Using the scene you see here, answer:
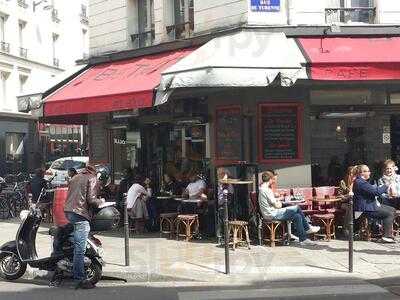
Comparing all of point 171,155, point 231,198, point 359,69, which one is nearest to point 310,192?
point 231,198

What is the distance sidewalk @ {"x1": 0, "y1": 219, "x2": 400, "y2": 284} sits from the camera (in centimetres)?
919

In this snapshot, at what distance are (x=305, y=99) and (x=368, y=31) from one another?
179cm

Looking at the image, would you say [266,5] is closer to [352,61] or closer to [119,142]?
[352,61]

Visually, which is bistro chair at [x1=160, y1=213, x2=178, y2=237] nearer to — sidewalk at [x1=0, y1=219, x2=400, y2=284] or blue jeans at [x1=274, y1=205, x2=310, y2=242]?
sidewalk at [x1=0, y1=219, x2=400, y2=284]

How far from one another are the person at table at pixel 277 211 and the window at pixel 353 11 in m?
3.67

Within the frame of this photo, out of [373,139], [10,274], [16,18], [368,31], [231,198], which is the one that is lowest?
[10,274]

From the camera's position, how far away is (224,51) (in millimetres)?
11680

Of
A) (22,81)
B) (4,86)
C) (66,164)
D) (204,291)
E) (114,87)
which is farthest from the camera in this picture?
(22,81)

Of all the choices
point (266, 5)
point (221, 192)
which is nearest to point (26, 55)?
point (266, 5)

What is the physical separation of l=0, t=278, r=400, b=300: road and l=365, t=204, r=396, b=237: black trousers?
9.73 feet

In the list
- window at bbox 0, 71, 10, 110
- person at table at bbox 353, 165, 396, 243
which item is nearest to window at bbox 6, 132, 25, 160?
window at bbox 0, 71, 10, 110

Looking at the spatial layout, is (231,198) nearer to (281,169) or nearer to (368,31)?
(281,169)

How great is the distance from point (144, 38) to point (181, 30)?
1.39 metres

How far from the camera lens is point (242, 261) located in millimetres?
10180
